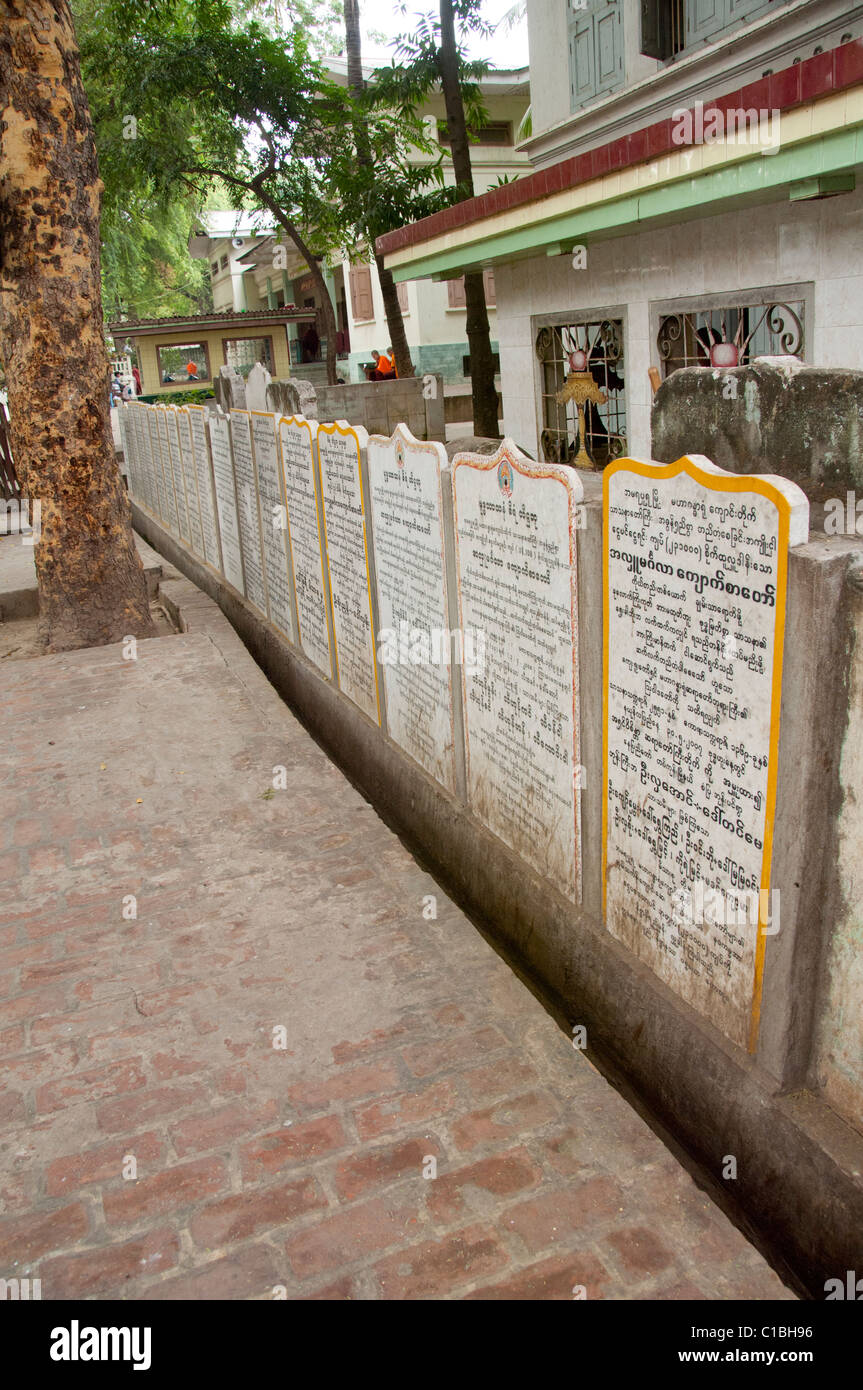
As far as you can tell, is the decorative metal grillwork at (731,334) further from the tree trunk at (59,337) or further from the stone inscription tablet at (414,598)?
the tree trunk at (59,337)

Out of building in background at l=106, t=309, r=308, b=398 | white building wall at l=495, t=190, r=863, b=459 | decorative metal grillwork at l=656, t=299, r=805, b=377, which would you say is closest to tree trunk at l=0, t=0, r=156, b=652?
white building wall at l=495, t=190, r=863, b=459

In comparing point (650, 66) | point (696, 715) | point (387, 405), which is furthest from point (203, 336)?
point (696, 715)

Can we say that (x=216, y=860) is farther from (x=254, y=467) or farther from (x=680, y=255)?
(x=680, y=255)

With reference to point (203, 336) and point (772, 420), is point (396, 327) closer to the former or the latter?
point (203, 336)

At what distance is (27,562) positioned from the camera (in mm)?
11914

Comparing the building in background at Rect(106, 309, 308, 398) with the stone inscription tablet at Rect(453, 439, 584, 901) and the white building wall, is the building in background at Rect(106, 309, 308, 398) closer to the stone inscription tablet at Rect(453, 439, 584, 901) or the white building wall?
the white building wall

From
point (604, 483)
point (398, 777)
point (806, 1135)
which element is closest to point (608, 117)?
point (398, 777)

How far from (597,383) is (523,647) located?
22.9ft

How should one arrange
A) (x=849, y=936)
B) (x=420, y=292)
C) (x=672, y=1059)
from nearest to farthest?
(x=849, y=936)
(x=672, y=1059)
(x=420, y=292)

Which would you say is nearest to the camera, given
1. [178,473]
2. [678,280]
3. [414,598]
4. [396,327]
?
[414,598]

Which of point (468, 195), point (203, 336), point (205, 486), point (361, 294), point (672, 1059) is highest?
point (361, 294)

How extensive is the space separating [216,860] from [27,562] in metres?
8.91

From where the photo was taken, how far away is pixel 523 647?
3617 millimetres

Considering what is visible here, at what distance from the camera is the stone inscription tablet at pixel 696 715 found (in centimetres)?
237
